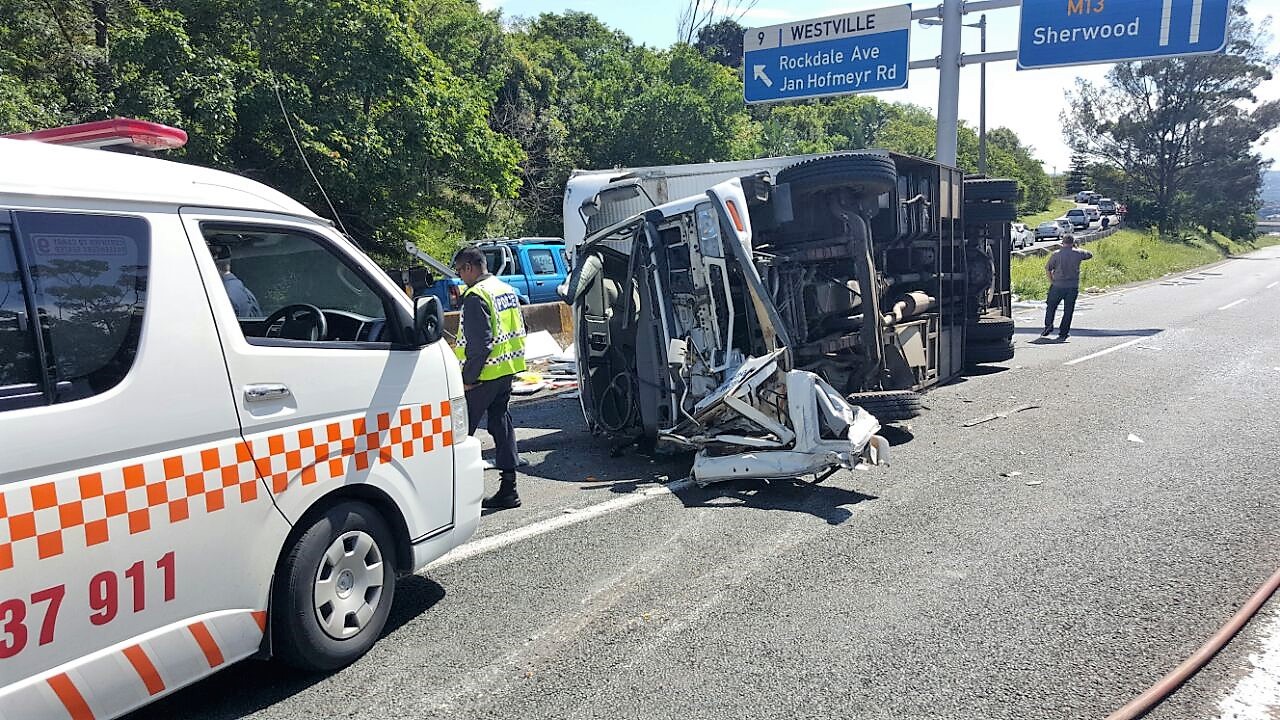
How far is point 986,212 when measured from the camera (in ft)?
34.3

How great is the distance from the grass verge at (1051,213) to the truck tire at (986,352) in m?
52.5

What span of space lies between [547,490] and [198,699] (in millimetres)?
3013

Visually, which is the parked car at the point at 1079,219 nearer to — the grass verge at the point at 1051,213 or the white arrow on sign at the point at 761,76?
the grass verge at the point at 1051,213

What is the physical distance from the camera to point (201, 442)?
297 cm

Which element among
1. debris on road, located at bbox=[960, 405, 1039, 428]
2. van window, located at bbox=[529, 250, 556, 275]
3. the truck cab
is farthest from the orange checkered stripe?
van window, located at bbox=[529, 250, 556, 275]

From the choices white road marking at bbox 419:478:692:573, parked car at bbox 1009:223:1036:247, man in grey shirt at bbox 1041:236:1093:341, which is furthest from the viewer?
parked car at bbox 1009:223:1036:247

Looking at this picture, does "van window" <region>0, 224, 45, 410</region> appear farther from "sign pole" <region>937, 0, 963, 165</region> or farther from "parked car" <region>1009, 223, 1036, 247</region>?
"parked car" <region>1009, 223, 1036, 247</region>

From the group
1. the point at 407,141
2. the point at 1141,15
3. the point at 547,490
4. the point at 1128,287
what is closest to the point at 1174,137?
the point at 1128,287

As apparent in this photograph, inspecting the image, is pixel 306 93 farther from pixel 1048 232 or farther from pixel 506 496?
pixel 1048 232

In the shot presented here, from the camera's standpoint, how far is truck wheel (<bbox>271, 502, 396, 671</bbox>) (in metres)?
3.30

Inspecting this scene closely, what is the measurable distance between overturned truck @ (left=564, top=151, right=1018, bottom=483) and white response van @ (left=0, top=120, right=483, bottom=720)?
8.37 feet

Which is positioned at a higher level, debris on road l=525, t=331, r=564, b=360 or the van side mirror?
the van side mirror

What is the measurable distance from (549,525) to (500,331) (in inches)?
51.1

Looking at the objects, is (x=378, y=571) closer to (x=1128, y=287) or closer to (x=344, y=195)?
(x=344, y=195)
